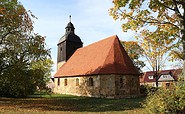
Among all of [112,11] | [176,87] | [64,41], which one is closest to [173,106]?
[176,87]

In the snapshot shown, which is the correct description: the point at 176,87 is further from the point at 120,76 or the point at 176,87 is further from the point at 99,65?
the point at 99,65

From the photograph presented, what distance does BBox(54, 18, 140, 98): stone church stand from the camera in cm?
2400

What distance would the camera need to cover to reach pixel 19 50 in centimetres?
1898

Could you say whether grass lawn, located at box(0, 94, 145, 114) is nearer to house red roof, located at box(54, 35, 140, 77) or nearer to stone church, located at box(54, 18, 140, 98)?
stone church, located at box(54, 18, 140, 98)

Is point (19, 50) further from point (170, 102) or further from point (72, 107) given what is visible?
point (170, 102)

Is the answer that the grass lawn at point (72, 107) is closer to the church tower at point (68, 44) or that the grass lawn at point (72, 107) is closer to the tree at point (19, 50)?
the tree at point (19, 50)

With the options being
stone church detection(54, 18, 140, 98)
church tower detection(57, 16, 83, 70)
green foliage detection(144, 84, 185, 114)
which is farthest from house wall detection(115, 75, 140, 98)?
church tower detection(57, 16, 83, 70)

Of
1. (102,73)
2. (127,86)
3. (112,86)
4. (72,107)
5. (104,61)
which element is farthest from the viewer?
(104,61)

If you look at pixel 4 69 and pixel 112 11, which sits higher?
pixel 112 11

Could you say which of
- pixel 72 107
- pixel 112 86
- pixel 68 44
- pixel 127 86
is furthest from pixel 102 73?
pixel 68 44

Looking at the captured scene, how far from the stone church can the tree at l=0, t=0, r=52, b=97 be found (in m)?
7.95

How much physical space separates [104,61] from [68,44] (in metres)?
15.4

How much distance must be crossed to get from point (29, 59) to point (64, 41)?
2084cm

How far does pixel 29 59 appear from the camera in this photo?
19.4 m
